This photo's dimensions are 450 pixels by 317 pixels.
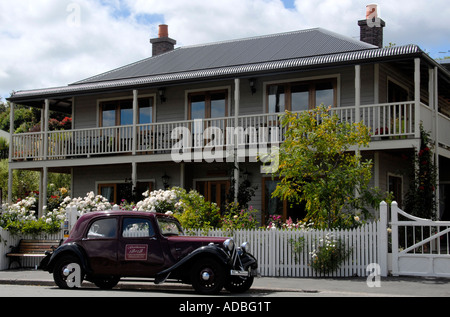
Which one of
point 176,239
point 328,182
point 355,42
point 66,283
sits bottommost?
point 66,283

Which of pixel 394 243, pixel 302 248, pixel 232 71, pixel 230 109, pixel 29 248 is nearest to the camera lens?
pixel 394 243

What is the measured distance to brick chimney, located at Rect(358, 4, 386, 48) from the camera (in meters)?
21.1

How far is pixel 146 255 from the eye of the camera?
1127 centimetres

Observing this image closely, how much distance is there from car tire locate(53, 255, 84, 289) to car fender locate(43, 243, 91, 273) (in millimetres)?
82

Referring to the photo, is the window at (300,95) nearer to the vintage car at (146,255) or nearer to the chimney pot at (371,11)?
the chimney pot at (371,11)

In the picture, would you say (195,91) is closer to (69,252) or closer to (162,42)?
(162,42)

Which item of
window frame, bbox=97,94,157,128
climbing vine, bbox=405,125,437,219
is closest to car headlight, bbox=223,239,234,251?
climbing vine, bbox=405,125,437,219

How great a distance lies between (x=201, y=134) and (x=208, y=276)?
999 cm

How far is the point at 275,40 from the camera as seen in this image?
23500 millimetres

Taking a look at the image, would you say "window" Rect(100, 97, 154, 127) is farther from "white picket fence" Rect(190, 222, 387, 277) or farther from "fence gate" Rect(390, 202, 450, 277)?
"fence gate" Rect(390, 202, 450, 277)

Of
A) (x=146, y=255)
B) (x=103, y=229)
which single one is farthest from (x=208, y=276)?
(x=103, y=229)
